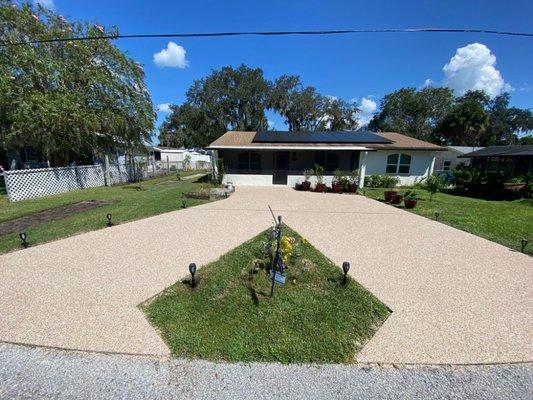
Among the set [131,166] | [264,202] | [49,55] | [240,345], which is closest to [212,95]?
[131,166]

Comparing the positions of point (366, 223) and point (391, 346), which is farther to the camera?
point (366, 223)

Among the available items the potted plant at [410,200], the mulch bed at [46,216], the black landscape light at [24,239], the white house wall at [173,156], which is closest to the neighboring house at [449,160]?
the potted plant at [410,200]

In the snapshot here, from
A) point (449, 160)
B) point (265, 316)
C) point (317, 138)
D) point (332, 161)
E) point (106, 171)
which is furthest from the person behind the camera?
point (449, 160)

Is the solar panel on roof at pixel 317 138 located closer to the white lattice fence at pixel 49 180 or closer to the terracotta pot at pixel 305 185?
the terracotta pot at pixel 305 185

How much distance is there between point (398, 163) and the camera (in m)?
17.9

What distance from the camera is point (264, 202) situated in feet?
35.8

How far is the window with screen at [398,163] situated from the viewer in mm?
17844

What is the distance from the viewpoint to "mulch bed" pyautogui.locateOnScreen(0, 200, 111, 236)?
7.02 metres

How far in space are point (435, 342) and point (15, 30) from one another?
762 inches

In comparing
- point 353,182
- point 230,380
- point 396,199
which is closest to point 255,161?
point 353,182

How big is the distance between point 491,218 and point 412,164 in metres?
9.52

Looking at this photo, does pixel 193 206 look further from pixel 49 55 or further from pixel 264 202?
pixel 49 55

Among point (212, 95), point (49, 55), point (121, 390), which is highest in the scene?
point (212, 95)

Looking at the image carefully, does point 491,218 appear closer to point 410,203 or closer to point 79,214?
point 410,203
